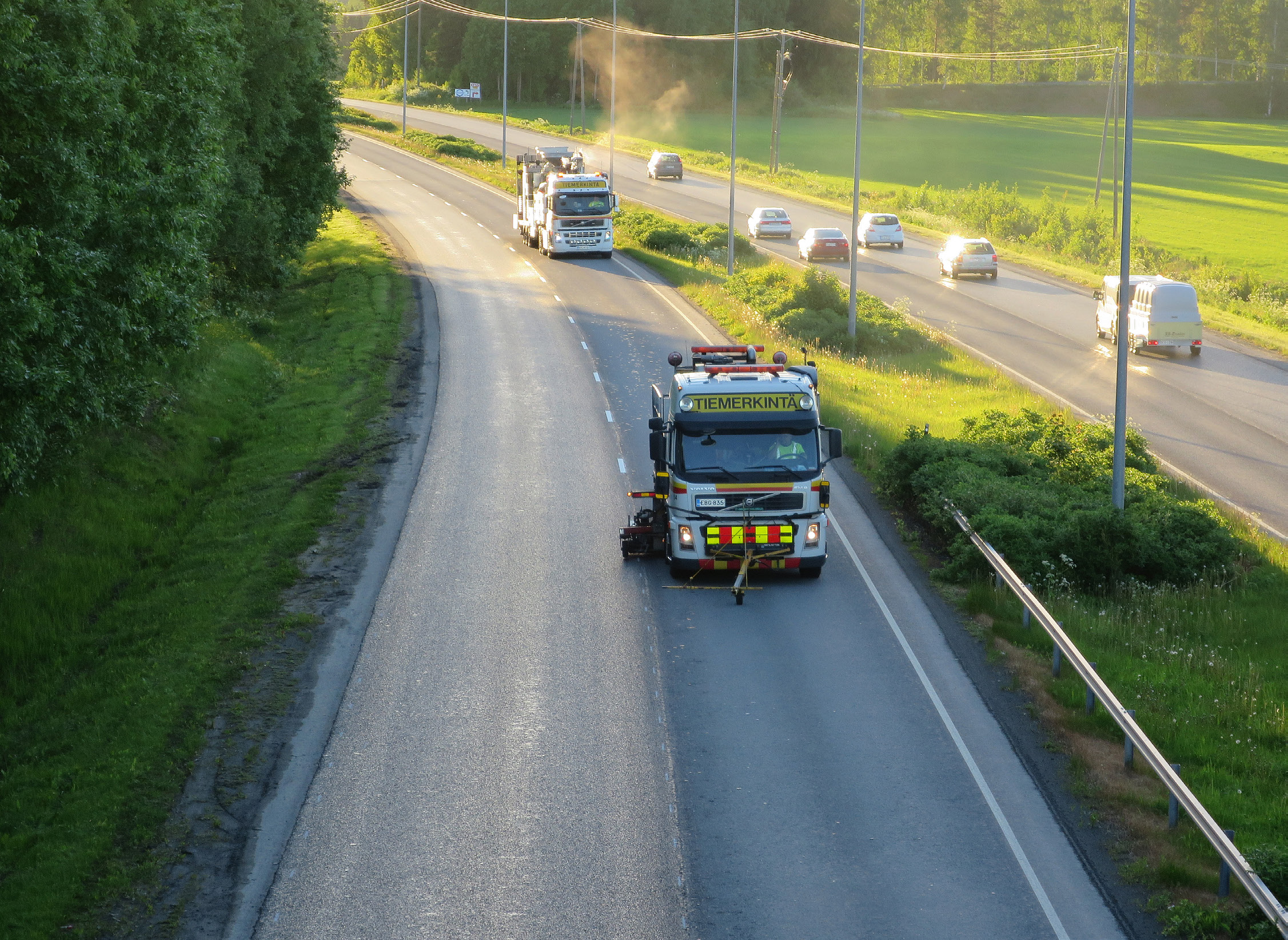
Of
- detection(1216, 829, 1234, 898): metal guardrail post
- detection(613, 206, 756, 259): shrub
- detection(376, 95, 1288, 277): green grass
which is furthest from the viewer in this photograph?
detection(376, 95, 1288, 277): green grass

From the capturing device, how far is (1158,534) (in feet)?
66.4

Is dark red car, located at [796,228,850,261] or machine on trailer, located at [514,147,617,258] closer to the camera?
machine on trailer, located at [514,147,617,258]

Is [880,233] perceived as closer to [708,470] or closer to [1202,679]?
[708,470]

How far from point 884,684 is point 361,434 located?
14.9 meters

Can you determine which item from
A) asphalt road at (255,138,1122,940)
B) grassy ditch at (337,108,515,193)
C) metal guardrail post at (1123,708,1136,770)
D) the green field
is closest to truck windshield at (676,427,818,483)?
asphalt road at (255,138,1122,940)

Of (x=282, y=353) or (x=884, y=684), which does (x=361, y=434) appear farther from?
(x=884, y=684)

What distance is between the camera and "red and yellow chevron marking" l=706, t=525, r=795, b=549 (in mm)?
18406

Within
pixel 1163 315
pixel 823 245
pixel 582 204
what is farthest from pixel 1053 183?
pixel 1163 315

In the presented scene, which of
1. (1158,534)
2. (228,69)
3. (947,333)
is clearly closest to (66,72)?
(228,69)

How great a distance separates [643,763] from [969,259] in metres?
46.5

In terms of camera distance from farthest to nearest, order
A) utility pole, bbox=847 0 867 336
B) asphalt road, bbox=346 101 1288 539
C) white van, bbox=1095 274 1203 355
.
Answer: white van, bbox=1095 274 1203 355 → utility pole, bbox=847 0 867 336 → asphalt road, bbox=346 101 1288 539

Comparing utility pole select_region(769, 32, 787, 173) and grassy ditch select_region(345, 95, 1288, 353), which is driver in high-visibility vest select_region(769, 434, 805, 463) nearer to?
grassy ditch select_region(345, 95, 1288, 353)

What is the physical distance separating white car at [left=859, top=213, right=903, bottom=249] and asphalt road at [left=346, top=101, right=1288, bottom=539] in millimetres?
710

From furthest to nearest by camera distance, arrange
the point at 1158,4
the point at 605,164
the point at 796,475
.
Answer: the point at 1158,4
the point at 605,164
the point at 796,475
